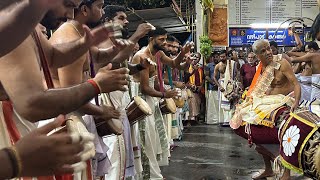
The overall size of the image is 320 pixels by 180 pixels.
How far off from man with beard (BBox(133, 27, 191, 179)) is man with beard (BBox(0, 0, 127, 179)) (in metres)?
2.60

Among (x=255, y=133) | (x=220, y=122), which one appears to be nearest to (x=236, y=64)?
(x=220, y=122)

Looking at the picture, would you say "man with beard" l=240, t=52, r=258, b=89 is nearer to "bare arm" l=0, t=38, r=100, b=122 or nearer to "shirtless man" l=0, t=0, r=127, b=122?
"shirtless man" l=0, t=0, r=127, b=122

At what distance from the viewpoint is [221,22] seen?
12625 millimetres

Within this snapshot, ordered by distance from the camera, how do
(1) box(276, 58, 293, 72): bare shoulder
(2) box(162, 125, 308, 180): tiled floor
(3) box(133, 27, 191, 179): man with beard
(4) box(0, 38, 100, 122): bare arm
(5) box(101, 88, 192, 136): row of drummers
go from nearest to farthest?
(4) box(0, 38, 100, 122): bare arm, (5) box(101, 88, 192, 136): row of drummers, (3) box(133, 27, 191, 179): man with beard, (1) box(276, 58, 293, 72): bare shoulder, (2) box(162, 125, 308, 180): tiled floor

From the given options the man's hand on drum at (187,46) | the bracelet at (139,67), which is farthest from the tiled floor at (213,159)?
the bracelet at (139,67)

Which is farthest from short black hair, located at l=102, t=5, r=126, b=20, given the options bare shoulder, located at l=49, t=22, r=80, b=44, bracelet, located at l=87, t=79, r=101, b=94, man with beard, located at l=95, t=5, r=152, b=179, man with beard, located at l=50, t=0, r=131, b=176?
bracelet, located at l=87, t=79, r=101, b=94

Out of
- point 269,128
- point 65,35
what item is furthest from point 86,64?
point 269,128

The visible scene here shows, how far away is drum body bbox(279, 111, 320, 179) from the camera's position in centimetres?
321

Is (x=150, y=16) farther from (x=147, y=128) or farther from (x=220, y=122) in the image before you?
(x=147, y=128)

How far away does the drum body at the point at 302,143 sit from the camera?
10.5ft

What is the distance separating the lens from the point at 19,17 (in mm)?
1188

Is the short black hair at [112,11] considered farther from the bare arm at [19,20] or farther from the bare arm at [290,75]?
the bare arm at [19,20]

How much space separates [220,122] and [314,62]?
226 inches

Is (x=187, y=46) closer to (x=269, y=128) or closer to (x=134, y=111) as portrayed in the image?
(x=269, y=128)
